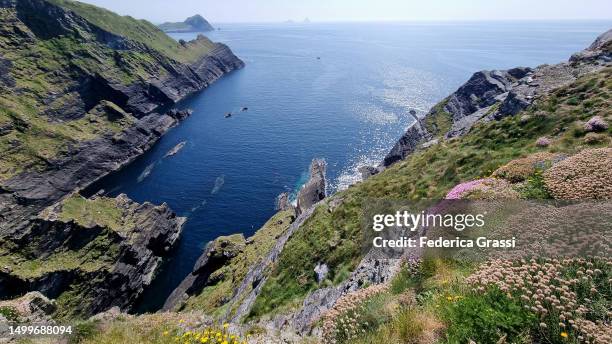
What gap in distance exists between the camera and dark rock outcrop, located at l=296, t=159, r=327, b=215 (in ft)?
241

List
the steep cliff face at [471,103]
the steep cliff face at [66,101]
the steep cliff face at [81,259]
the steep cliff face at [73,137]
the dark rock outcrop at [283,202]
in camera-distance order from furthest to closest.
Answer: the steep cliff face at [66,101] → the dark rock outcrop at [283,202] → the steep cliff face at [73,137] → the steep cliff face at [81,259] → the steep cliff face at [471,103]

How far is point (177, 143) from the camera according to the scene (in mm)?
135000

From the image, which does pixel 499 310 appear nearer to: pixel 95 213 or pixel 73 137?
pixel 95 213

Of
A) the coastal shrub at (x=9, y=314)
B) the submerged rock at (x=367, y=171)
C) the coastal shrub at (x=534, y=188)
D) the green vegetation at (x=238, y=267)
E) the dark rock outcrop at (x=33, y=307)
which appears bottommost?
the submerged rock at (x=367, y=171)

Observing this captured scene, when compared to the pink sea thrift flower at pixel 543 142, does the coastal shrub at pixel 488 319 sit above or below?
above

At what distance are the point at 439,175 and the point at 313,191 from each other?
55.2 m

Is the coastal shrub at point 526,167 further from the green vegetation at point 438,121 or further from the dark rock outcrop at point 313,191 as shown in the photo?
the green vegetation at point 438,121

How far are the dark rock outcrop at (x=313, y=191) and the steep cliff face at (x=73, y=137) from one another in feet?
100

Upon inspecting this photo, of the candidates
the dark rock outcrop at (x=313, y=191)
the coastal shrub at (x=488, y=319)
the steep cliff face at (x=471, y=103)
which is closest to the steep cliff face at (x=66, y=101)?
the dark rock outcrop at (x=313, y=191)

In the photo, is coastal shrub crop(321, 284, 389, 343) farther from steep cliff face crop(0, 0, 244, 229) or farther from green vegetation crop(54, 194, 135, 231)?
steep cliff face crop(0, 0, 244, 229)

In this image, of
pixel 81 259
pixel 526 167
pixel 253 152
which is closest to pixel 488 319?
pixel 526 167

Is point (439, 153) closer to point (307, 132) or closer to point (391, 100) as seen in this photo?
point (307, 132)

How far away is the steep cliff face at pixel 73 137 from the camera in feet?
209

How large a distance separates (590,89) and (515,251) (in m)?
24.2
